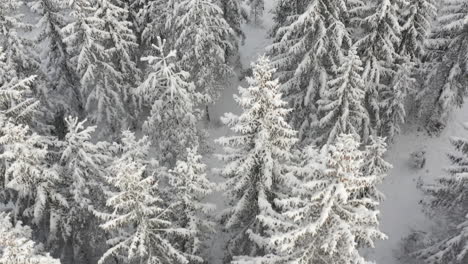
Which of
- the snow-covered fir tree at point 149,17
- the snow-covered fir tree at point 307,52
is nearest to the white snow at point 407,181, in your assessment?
the snow-covered fir tree at point 307,52

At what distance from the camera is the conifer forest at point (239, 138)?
1375 cm

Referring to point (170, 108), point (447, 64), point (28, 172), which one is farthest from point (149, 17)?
point (447, 64)

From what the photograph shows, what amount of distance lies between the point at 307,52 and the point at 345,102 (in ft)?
11.1

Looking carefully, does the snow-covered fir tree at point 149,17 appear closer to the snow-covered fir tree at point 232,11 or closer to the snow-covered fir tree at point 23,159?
the snow-covered fir tree at point 232,11

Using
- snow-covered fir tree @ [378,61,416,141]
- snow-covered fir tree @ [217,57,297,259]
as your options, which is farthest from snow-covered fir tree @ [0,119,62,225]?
snow-covered fir tree @ [378,61,416,141]

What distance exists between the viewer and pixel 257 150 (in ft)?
48.3

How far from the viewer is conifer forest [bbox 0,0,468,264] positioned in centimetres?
1375

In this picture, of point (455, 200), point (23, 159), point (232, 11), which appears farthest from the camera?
point (232, 11)

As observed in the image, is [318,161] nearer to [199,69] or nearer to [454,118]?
[199,69]

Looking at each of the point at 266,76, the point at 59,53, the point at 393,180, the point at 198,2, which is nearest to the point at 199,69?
the point at 198,2

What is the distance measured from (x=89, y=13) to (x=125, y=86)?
4855 millimetres

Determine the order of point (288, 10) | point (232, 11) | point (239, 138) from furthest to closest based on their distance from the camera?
point (232, 11)
point (288, 10)
point (239, 138)

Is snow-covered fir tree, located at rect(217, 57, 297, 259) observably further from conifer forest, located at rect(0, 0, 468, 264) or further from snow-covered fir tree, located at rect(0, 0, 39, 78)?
snow-covered fir tree, located at rect(0, 0, 39, 78)

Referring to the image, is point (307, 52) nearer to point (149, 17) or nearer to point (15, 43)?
point (149, 17)
